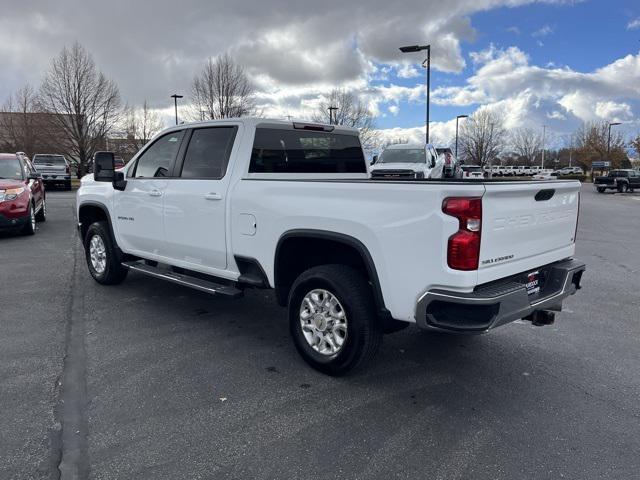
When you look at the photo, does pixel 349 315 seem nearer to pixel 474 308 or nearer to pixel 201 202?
pixel 474 308

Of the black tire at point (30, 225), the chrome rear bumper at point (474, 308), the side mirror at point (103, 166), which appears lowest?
the black tire at point (30, 225)

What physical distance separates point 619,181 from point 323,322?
35.8 metres

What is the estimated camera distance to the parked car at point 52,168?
2558 centimetres

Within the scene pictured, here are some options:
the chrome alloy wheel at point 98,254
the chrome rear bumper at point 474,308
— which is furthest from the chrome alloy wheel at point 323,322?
the chrome alloy wheel at point 98,254

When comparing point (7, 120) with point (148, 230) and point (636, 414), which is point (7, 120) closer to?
point (148, 230)

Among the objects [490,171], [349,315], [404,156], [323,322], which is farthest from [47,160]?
[490,171]

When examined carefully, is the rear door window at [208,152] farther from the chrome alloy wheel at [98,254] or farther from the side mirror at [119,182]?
the chrome alloy wheel at [98,254]

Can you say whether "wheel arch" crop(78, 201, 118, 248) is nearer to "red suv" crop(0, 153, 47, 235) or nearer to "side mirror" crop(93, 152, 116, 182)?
"side mirror" crop(93, 152, 116, 182)

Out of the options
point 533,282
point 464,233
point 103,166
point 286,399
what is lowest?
point 286,399

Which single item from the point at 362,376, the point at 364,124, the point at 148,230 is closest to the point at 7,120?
the point at 364,124

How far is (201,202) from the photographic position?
4688 millimetres

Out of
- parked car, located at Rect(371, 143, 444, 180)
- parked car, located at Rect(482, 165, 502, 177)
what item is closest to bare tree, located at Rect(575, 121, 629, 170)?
parked car, located at Rect(482, 165, 502, 177)

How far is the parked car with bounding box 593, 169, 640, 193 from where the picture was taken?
33125 millimetres

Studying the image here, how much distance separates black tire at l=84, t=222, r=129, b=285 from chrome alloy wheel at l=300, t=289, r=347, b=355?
3.35 m
